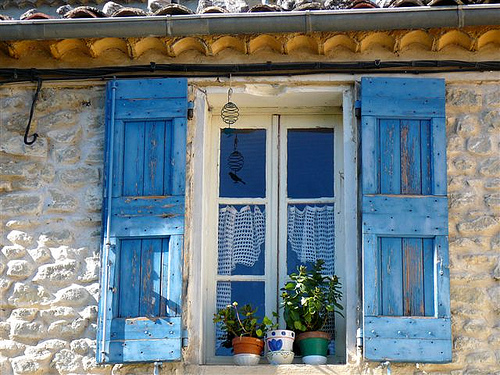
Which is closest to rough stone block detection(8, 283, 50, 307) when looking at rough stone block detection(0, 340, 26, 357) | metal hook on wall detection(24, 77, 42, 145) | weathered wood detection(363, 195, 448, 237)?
rough stone block detection(0, 340, 26, 357)

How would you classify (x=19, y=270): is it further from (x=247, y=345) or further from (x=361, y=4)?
(x=361, y=4)

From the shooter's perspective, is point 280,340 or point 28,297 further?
point 28,297

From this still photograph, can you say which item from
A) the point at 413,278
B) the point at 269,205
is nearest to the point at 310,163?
the point at 269,205

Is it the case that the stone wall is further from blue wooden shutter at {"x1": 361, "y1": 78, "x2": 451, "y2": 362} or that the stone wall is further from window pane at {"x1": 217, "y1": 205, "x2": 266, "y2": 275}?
window pane at {"x1": 217, "y1": 205, "x2": 266, "y2": 275}

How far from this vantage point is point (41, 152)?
8461 mm

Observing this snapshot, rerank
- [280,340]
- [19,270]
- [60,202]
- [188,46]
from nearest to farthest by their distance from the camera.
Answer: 1. [280,340]
2. [19,270]
3. [60,202]
4. [188,46]

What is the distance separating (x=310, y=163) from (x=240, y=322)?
46.8 inches

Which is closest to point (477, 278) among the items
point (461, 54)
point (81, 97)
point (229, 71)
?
point (461, 54)

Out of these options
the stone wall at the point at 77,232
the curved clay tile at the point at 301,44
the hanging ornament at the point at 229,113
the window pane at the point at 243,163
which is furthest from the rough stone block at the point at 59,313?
the curved clay tile at the point at 301,44

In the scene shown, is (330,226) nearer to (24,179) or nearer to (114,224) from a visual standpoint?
(114,224)

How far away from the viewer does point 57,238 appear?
827 cm

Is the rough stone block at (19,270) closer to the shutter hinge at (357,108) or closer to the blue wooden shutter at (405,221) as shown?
the blue wooden shutter at (405,221)

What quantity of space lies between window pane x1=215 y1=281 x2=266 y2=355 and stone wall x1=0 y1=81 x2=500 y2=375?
571mm

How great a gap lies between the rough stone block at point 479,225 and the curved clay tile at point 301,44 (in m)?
1.42
